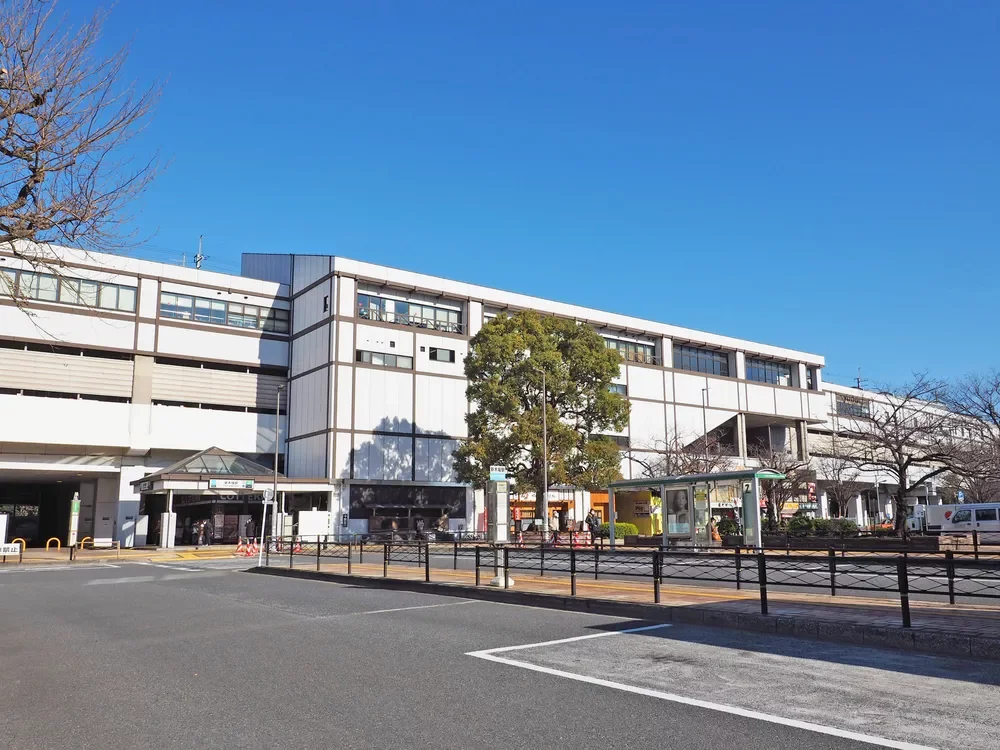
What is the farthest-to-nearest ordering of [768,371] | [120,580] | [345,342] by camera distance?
[768,371], [345,342], [120,580]

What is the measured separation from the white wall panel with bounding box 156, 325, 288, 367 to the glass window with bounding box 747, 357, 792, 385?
41979 millimetres

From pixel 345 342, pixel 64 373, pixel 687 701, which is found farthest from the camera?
pixel 345 342

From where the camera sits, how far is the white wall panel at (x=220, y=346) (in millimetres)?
50406

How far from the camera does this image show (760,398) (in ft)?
235

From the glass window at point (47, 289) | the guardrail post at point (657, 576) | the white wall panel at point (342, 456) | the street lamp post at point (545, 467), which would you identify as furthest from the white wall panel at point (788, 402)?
the guardrail post at point (657, 576)

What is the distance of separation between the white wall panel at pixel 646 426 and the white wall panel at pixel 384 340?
765 inches

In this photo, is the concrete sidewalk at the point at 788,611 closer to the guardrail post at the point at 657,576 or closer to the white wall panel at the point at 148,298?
the guardrail post at the point at 657,576

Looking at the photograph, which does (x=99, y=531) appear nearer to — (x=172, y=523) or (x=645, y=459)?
(x=172, y=523)

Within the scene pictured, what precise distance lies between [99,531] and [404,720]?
163ft

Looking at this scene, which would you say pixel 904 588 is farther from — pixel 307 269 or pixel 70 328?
pixel 307 269

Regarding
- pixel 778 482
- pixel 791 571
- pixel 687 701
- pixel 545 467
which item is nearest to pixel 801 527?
Answer: pixel 778 482

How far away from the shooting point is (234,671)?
8523 mm

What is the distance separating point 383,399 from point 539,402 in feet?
39.7

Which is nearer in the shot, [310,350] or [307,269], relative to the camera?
[310,350]
